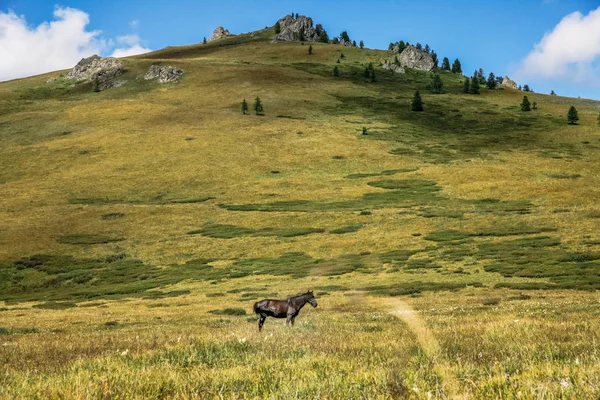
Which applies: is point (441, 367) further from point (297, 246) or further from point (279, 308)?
point (297, 246)

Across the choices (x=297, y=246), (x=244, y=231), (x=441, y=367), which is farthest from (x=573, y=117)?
(x=441, y=367)

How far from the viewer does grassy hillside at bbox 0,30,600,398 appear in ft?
23.1

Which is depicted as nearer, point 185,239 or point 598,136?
point 185,239

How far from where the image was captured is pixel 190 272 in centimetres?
5906

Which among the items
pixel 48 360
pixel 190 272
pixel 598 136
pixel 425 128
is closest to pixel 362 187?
pixel 190 272

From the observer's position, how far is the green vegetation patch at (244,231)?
71750mm

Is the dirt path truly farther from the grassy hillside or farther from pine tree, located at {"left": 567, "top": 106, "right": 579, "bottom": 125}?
pine tree, located at {"left": 567, "top": 106, "right": 579, "bottom": 125}

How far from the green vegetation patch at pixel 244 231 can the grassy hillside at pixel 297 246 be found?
47 centimetres

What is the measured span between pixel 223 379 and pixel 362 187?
95.4 metres

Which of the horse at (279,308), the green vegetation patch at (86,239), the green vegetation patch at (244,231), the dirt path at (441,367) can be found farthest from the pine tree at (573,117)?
the dirt path at (441,367)

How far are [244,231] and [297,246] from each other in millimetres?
12676

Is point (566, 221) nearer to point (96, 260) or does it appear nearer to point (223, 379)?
point (96, 260)

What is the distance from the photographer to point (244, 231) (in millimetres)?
74750

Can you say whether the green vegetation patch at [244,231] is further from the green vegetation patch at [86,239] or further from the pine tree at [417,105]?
the pine tree at [417,105]
